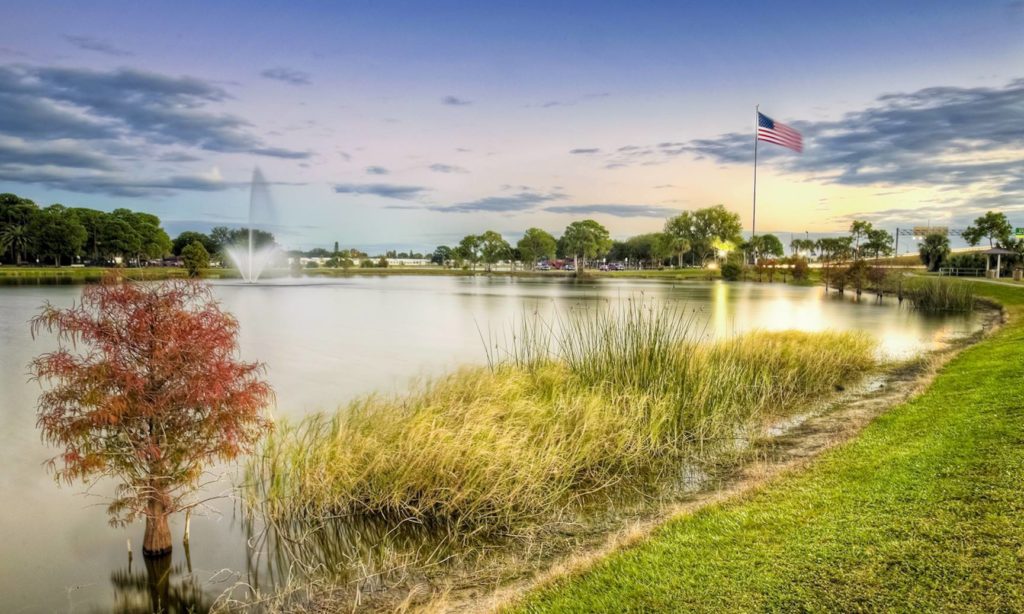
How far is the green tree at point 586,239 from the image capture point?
450 feet

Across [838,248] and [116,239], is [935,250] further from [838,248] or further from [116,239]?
[116,239]

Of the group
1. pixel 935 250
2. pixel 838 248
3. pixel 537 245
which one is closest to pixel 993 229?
pixel 935 250

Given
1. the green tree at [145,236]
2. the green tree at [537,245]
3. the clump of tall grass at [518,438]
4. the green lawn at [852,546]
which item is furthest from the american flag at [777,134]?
the green tree at [537,245]

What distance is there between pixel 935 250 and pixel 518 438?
9399 centimetres

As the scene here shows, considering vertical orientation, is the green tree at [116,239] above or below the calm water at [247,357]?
above

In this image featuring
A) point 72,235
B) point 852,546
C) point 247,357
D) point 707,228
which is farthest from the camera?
point 707,228

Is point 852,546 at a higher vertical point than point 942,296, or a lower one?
lower

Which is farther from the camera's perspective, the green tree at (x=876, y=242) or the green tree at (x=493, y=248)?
the green tree at (x=493, y=248)

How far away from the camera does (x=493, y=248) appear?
→ 157 m

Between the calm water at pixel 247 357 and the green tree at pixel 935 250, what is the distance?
43127mm

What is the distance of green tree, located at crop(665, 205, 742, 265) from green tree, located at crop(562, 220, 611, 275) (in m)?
16.3

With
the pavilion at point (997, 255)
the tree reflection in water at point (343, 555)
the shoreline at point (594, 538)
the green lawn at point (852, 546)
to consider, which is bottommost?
the tree reflection in water at point (343, 555)

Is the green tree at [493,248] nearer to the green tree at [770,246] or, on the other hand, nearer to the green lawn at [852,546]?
the green tree at [770,246]

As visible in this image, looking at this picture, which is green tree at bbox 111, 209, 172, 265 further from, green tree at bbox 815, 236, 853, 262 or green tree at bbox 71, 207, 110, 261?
green tree at bbox 815, 236, 853, 262
